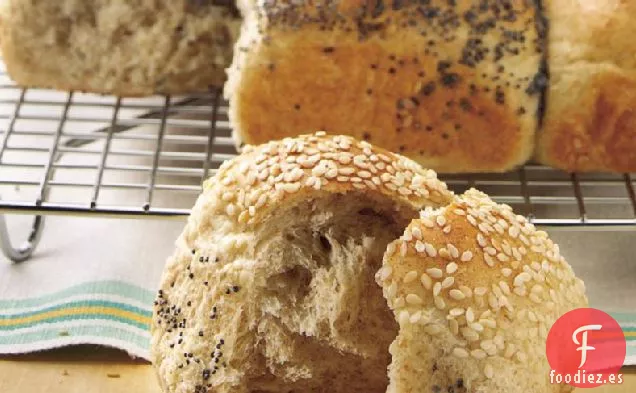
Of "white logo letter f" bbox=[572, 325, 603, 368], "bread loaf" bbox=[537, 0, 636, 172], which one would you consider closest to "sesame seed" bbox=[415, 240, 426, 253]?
"white logo letter f" bbox=[572, 325, 603, 368]

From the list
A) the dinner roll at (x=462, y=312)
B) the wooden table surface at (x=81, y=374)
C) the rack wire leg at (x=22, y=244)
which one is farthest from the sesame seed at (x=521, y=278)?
the rack wire leg at (x=22, y=244)

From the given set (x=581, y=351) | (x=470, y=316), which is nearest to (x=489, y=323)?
(x=470, y=316)

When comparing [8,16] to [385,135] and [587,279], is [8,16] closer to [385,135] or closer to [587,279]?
[385,135]

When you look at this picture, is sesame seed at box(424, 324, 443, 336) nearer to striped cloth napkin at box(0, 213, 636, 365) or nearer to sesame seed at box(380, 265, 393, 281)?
sesame seed at box(380, 265, 393, 281)

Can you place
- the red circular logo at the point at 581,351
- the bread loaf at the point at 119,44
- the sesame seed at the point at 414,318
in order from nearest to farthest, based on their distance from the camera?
the sesame seed at the point at 414,318 < the red circular logo at the point at 581,351 < the bread loaf at the point at 119,44

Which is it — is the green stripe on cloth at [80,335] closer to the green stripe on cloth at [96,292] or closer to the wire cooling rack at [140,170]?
the green stripe on cloth at [96,292]

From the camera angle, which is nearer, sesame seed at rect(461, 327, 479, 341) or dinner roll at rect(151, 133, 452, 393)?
sesame seed at rect(461, 327, 479, 341)

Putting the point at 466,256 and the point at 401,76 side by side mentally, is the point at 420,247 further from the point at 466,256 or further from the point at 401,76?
the point at 401,76
